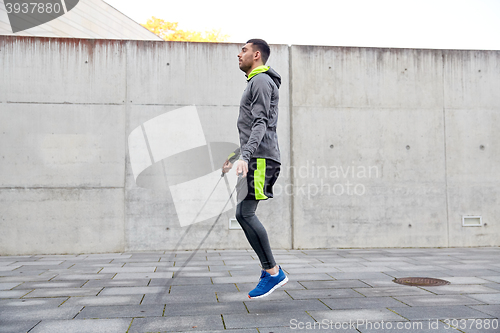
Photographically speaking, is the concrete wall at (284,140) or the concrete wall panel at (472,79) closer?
the concrete wall at (284,140)

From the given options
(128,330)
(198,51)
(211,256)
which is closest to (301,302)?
(128,330)

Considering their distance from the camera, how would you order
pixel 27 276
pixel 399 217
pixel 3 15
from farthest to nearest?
pixel 3 15
pixel 399 217
pixel 27 276

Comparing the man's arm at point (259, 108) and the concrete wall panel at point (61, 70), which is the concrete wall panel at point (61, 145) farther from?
the man's arm at point (259, 108)

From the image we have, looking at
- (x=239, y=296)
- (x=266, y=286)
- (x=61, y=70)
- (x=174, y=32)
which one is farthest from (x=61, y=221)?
(x=174, y=32)

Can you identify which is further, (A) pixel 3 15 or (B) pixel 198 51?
(A) pixel 3 15

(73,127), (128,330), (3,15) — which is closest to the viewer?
(128,330)

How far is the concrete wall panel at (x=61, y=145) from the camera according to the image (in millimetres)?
6344

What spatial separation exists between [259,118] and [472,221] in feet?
17.7

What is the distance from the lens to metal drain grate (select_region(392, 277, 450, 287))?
3.95 m

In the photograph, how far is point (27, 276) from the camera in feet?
14.8

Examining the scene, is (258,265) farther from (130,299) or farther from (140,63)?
(140,63)

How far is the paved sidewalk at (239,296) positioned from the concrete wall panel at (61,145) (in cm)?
125

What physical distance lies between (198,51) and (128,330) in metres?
5.06

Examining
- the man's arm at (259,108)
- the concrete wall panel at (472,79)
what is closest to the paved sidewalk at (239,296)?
the man's arm at (259,108)
